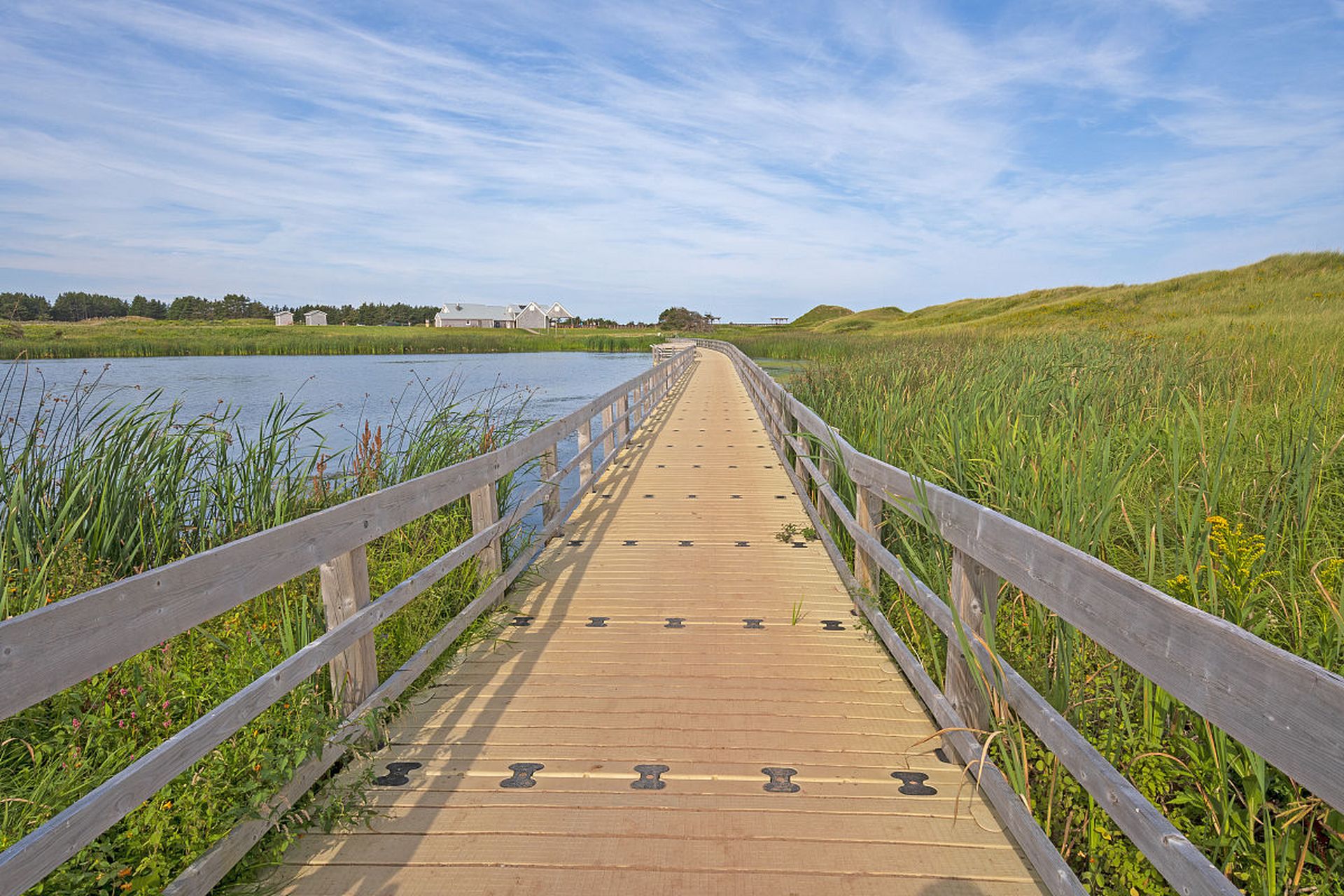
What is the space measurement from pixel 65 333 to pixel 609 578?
74661mm

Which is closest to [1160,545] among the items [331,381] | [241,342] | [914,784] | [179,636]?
[914,784]

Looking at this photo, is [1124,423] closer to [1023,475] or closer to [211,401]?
[1023,475]

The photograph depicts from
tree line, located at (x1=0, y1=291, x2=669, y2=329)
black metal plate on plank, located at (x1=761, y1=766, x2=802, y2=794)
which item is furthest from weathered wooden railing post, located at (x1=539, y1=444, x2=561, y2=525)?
tree line, located at (x1=0, y1=291, x2=669, y2=329)

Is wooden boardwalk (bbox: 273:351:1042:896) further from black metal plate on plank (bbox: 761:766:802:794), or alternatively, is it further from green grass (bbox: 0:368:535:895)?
green grass (bbox: 0:368:535:895)

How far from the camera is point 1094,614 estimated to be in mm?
2012

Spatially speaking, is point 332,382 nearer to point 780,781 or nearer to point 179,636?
point 179,636

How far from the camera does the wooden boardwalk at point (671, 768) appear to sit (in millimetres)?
2354

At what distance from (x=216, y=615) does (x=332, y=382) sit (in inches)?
1244

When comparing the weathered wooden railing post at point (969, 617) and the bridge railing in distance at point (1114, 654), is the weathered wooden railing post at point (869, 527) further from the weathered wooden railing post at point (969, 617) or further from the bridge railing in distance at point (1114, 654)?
the weathered wooden railing post at point (969, 617)

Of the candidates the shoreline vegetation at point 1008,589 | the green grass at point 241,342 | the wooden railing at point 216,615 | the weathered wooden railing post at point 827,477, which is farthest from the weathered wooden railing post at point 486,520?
the green grass at point 241,342

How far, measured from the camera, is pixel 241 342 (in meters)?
56.4

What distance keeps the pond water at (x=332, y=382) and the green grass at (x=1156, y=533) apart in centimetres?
557

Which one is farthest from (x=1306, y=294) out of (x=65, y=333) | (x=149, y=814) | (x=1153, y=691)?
(x=65, y=333)

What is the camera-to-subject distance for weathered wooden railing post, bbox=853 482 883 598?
439cm
